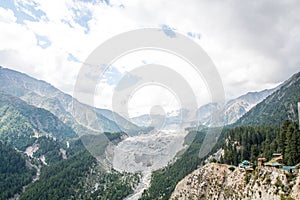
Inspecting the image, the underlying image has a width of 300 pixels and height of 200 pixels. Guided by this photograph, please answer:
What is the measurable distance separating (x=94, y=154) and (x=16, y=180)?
147 feet

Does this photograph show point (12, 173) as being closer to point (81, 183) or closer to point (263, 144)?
point (81, 183)

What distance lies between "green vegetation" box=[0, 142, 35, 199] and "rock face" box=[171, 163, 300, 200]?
10260cm

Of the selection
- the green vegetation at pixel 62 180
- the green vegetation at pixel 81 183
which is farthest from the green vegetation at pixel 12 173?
the green vegetation at pixel 62 180

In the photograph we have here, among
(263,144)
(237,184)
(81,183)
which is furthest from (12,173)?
(237,184)

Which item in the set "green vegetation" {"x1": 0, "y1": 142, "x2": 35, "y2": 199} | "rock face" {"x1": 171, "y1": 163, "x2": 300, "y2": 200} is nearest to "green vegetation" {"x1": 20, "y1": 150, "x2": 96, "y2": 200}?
"green vegetation" {"x1": 0, "y1": 142, "x2": 35, "y2": 199}

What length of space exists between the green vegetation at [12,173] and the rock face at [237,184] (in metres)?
103

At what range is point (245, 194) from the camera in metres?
50.1

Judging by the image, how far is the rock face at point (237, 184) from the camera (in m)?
41.2

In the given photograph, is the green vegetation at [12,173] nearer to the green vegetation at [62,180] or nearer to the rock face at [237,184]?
the green vegetation at [62,180]

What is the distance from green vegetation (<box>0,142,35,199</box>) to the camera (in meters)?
140

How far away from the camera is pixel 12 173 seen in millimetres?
165750

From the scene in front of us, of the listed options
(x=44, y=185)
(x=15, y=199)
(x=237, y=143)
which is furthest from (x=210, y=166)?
(x=15, y=199)

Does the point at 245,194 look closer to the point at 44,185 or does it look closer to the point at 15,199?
the point at 44,185

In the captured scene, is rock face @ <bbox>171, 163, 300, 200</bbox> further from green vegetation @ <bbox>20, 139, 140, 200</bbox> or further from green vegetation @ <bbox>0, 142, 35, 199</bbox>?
green vegetation @ <bbox>0, 142, 35, 199</bbox>
